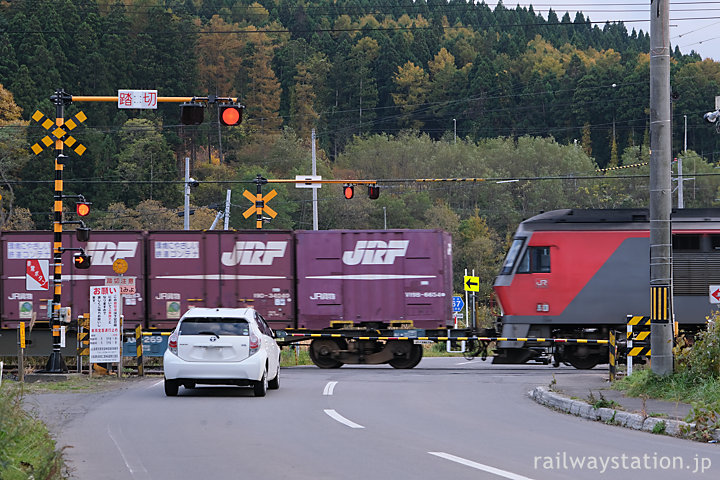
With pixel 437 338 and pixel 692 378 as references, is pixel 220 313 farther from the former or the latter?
pixel 437 338

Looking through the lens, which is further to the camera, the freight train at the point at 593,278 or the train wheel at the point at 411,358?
the train wheel at the point at 411,358

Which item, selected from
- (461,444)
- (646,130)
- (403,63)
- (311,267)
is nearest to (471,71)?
(403,63)

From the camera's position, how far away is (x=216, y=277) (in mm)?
30031

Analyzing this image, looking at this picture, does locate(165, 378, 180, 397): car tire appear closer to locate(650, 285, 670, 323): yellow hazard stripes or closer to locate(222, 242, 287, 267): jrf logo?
locate(650, 285, 670, 323): yellow hazard stripes

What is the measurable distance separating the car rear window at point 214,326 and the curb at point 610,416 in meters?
5.43

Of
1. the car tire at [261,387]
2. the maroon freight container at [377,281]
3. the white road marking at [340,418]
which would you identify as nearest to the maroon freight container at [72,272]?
the maroon freight container at [377,281]

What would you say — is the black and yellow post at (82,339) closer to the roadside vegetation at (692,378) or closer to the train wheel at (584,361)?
the train wheel at (584,361)

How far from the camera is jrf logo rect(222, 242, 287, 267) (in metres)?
30.1

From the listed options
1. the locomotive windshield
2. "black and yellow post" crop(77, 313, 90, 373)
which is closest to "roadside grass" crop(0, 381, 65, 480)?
"black and yellow post" crop(77, 313, 90, 373)

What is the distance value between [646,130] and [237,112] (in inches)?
4020

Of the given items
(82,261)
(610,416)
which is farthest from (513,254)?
(610,416)

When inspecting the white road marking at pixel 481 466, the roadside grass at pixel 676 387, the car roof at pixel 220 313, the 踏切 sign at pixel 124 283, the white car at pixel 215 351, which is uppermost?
the 踏切 sign at pixel 124 283

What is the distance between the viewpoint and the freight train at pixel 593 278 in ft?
93.6

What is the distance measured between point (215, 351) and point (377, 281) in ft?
39.1
